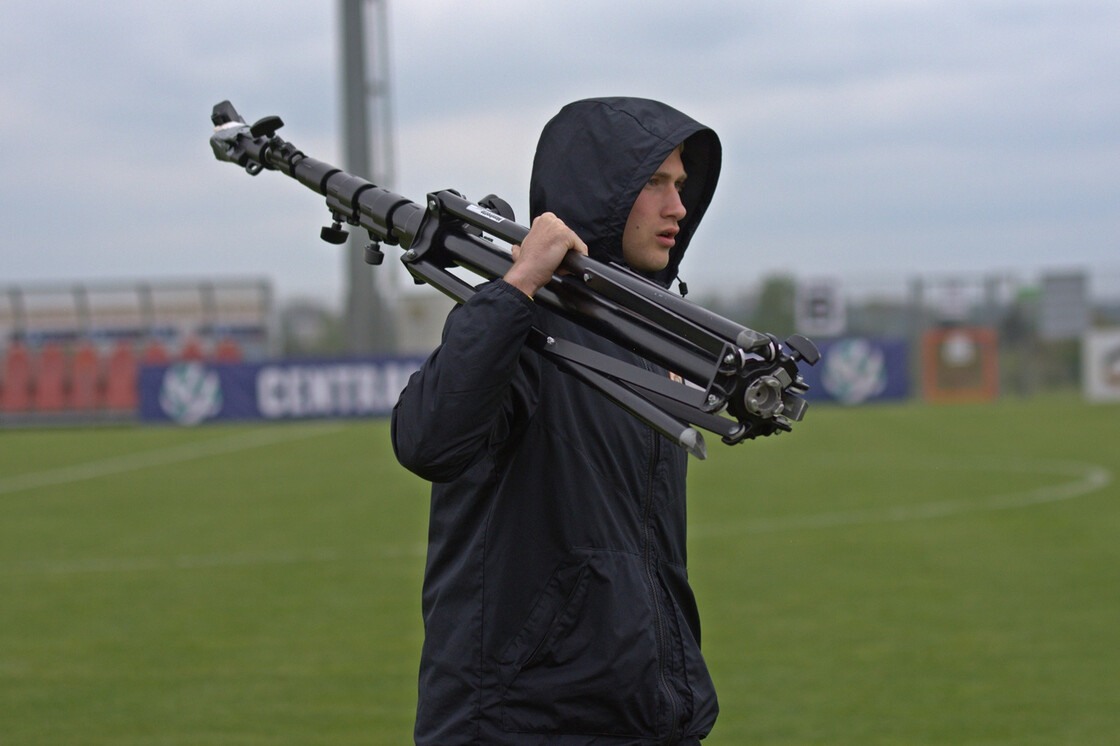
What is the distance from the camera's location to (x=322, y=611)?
964 centimetres

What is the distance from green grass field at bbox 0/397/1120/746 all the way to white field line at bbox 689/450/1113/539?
0.05m

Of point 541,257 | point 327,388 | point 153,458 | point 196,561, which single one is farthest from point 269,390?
point 541,257

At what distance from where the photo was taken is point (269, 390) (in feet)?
102

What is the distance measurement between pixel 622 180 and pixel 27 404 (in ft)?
108

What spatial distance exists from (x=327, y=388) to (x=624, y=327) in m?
28.5

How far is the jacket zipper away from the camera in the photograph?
3018mm

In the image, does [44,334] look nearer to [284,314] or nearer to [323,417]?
[284,314]

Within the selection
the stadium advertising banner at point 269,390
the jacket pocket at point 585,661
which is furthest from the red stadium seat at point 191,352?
the jacket pocket at point 585,661

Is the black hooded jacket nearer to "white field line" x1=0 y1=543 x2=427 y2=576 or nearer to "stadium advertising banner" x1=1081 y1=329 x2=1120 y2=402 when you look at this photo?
"white field line" x1=0 y1=543 x2=427 y2=576

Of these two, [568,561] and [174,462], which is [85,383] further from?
[568,561]

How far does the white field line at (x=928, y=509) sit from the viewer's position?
43.2 ft

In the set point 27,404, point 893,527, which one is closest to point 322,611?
point 893,527

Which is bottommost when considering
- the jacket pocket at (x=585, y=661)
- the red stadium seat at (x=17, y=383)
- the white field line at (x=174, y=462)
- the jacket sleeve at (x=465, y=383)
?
the red stadium seat at (x=17, y=383)

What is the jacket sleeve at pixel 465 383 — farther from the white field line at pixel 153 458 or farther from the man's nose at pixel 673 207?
the white field line at pixel 153 458
